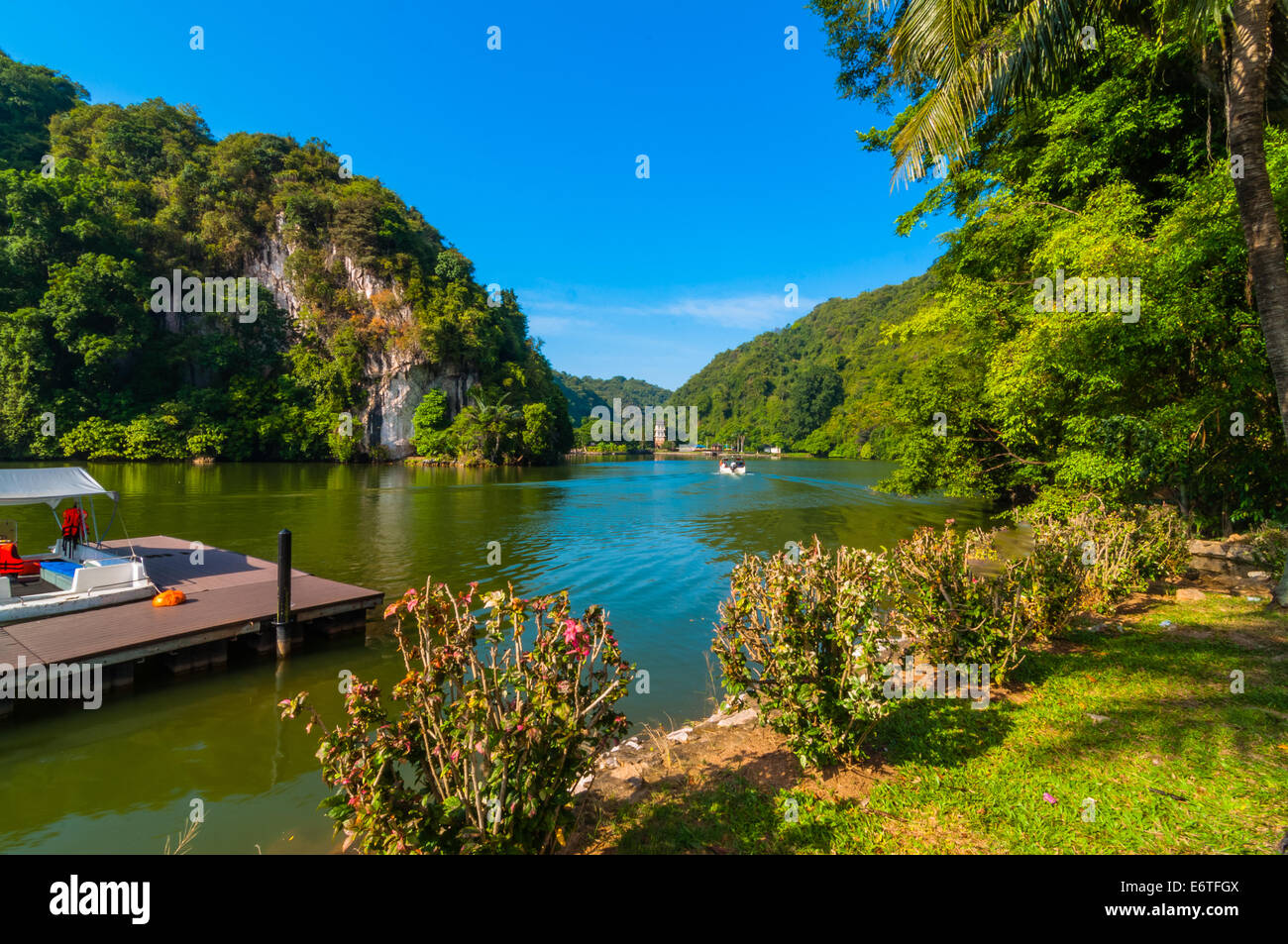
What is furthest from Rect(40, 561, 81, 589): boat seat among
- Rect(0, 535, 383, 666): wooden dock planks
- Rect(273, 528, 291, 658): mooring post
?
Rect(273, 528, 291, 658): mooring post

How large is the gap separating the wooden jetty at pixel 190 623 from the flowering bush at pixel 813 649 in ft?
26.0

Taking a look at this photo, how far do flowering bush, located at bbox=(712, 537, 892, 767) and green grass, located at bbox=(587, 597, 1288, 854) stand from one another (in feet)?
1.62

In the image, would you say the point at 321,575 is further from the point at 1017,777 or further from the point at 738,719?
the point at 1017,777

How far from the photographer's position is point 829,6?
16.0 metres

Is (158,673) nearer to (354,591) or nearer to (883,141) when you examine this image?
(354,591)

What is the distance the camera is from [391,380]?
62.5 m

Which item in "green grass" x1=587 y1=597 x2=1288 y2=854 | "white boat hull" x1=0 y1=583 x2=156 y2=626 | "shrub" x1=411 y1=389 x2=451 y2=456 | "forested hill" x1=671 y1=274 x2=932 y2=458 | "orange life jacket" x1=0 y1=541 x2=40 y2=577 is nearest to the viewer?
"green grass" x1=587 y1=597 x2=1288 y2=854

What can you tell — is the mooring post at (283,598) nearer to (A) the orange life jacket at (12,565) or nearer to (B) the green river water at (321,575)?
(B) the green river water at (321,575)

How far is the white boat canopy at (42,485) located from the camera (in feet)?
30.7

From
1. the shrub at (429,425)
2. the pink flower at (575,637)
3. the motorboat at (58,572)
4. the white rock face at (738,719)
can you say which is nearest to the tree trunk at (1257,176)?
the white rock face at (738,719)

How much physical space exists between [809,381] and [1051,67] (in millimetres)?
125527

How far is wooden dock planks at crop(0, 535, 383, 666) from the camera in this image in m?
7.26

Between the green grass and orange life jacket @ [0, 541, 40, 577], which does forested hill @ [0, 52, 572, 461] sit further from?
the green grass

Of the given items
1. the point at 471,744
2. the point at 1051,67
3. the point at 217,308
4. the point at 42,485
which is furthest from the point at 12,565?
the point at 217,308
